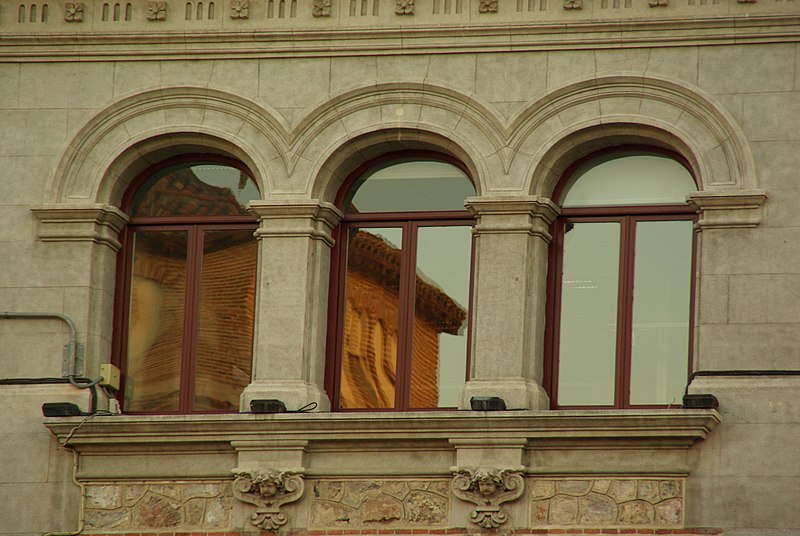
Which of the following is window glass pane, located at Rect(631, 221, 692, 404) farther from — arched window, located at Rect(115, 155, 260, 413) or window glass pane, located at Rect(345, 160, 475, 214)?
arched window, located at Rect(115, 155, 260, 413)

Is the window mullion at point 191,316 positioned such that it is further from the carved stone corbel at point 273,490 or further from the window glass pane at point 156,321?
the carved stone corbel at point 273,490

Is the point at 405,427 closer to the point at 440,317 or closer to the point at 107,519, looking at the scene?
the point at 440,317

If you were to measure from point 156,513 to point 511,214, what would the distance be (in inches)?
191

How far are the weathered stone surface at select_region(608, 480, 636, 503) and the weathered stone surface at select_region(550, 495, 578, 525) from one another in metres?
0.39

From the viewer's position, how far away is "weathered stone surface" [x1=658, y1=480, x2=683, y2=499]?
22.3 meters

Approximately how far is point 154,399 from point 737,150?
22.3ft

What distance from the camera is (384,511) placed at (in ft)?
74.8

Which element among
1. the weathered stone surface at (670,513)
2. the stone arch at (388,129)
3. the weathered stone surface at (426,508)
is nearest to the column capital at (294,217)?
the stone arch at (388,129)

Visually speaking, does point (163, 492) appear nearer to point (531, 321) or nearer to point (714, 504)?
point (531, 321)

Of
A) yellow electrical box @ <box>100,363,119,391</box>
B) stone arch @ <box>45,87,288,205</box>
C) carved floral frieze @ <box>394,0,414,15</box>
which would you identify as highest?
carved floral frieze @ <box>394,0,414,15</box>

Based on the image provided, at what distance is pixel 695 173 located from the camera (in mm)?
23328

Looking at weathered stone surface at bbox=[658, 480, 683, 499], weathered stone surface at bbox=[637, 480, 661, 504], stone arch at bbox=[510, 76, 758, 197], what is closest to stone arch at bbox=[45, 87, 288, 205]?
stone arch at bbox=[510, 76, 758, 197]

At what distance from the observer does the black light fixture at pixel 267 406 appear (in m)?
23.0

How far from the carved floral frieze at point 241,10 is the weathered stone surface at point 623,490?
6575 millimetres
